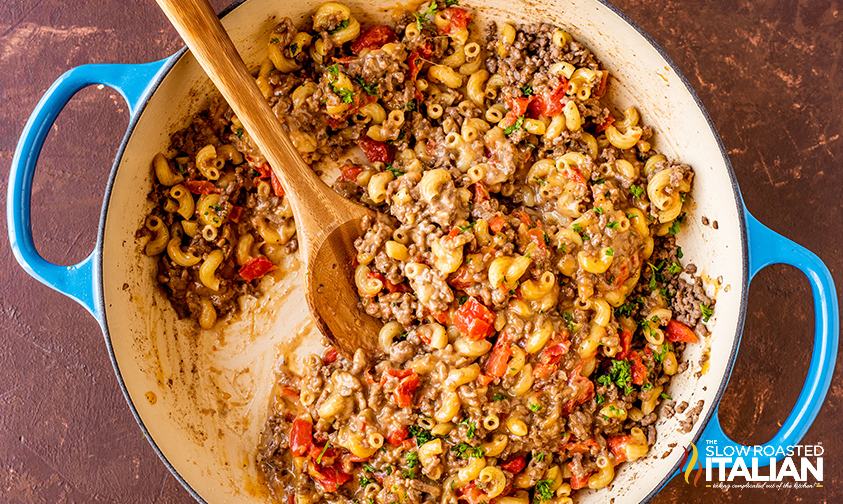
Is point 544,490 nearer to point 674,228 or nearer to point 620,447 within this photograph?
point 620,447

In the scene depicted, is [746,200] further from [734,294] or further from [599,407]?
[599,407]

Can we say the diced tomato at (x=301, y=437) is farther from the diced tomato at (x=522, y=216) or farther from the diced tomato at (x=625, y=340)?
the diced tomato at (x=625, y=340)

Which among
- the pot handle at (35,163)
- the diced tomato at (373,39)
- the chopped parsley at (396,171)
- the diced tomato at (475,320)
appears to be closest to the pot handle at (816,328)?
the diced tomato at (475,320)

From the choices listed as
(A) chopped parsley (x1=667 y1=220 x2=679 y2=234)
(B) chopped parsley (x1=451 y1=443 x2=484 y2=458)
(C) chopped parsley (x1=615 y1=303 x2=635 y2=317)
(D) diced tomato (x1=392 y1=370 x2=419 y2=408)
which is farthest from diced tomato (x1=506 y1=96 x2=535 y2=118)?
(B) chopped parsley (x1=451 y1=443 x2=484 y2=458)

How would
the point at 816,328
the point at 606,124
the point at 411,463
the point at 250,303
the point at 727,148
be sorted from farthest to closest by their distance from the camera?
the point at 727,148, the point at 250,303, the point at 606,124, the point at 411,463, the point at 816,328

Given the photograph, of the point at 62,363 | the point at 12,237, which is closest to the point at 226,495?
the point at 62,363

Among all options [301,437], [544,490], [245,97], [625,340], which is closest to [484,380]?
[544,490]
